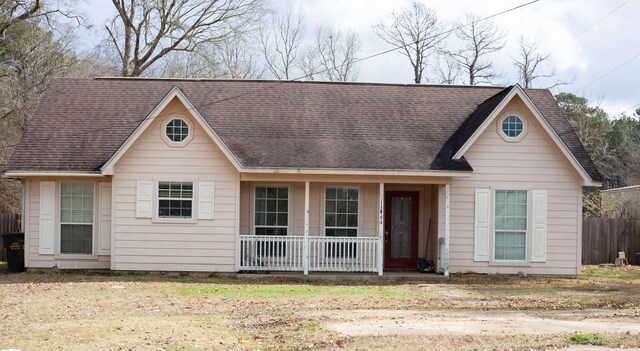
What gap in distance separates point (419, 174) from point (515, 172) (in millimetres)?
2840

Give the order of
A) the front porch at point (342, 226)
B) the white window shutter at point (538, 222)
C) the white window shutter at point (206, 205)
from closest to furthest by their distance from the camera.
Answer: the white window shutter at point (206, 205)
the front porch at point (342, 226)
the white window shutter at point (538, 222)

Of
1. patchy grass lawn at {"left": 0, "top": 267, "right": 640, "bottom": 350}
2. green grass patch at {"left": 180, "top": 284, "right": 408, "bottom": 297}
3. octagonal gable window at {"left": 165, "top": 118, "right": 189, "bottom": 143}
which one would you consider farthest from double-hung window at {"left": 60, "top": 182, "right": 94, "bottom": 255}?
green grass patch at {"left": 180, "top": 284, "right": 408, "bottom": 297}

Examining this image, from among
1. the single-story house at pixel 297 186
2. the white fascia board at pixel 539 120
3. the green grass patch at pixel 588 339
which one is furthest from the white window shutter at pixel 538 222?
the green grass patch at pixel 588 339

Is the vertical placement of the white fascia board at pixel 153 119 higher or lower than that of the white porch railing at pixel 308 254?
higher

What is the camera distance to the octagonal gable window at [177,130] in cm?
2242

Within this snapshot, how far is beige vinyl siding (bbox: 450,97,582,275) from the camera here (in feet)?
76.5

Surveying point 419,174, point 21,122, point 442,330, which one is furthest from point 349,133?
point 21,122

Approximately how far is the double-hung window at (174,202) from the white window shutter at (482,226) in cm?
768

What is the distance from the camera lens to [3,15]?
36.8 meters

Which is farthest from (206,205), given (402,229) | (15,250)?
(402,229)

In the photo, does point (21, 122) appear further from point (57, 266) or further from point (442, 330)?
point (442, 330)

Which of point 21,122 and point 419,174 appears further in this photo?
point 21,122

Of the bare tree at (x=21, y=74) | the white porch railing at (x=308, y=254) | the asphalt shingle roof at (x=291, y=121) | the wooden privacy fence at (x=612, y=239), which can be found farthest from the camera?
the bare tree at (x=21, y=74)

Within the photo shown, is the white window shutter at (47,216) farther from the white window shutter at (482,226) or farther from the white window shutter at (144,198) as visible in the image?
the white window shutter at (482,226)
